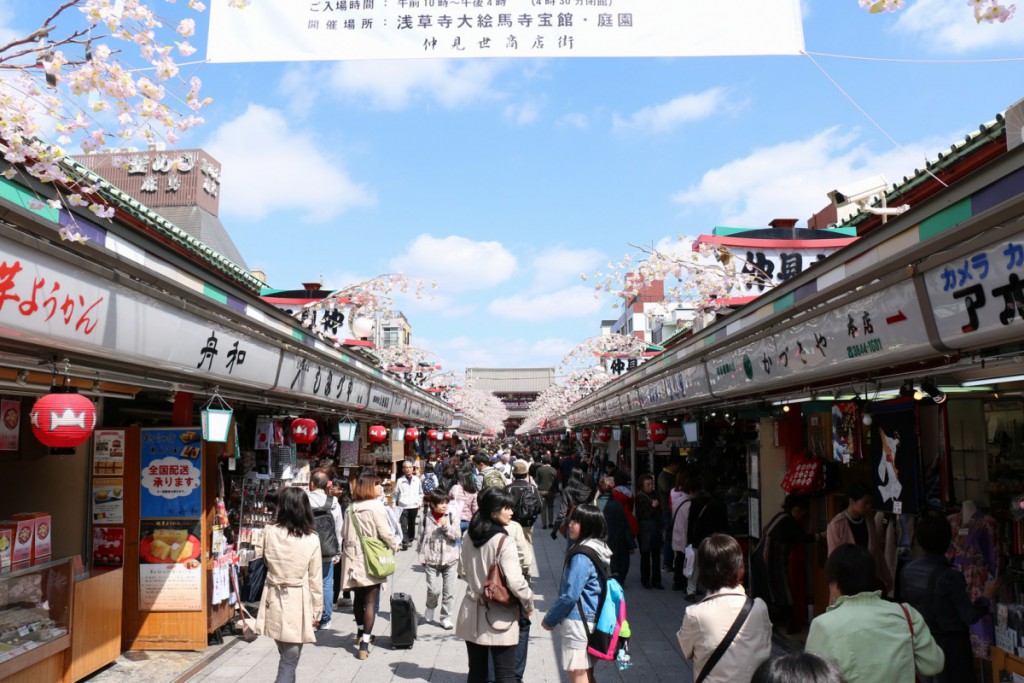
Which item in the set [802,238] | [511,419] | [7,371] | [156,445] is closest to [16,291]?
[7,371]

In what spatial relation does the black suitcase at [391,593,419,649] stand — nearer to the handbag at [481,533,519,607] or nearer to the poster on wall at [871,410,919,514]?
the handbag at [481,533,519,607]

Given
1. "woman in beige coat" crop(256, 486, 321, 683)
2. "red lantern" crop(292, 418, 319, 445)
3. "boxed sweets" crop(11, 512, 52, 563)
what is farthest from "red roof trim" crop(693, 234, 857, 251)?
"boxed sweets" crop(11, 512, 52, 563)

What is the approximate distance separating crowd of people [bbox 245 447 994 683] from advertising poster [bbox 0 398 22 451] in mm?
3371

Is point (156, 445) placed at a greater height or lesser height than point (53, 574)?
greater

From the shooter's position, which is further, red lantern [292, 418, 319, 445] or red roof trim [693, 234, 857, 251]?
red lantern [292, 418, 319, 445]

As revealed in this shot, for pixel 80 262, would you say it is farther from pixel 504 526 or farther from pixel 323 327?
pixel 323 327

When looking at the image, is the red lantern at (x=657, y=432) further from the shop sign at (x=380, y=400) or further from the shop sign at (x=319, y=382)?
the shop sign at (x=319, y=382)

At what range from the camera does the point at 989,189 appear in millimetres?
3756

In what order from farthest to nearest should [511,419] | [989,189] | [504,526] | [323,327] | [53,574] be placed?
→ [511,419], [323,327], [53,574], [504,526], [989,189]

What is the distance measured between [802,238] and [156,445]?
365 inches

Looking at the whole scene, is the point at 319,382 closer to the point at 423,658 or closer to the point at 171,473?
the point at 171,473

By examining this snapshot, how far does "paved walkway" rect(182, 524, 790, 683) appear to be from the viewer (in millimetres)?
7609

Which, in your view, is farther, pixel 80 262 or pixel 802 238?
pixel 802 238

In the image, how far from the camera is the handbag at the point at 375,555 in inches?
324
